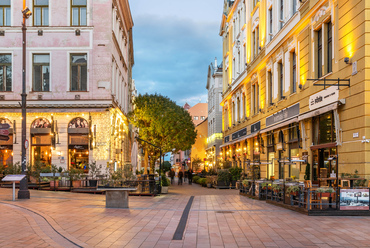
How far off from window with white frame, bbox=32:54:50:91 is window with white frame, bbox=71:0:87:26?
3190mm

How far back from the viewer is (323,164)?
1814 cm

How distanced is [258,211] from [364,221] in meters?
3.64

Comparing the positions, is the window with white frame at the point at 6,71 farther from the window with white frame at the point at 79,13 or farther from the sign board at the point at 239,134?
the sign board at the point at 239,134

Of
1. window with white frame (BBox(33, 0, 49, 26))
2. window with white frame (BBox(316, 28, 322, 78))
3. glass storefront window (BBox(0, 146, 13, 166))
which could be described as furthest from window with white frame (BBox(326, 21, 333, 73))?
glass storefront window (BBox(0, 146, 13, 166))

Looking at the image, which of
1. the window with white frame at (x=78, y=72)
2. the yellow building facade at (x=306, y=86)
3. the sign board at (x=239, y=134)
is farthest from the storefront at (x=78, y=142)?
the sign board at (x=239, y=134)

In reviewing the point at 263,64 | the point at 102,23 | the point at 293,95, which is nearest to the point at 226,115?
the point at 263,64

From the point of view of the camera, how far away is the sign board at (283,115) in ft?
71.3

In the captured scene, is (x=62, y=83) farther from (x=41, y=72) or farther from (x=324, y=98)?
(x=324, y=98)

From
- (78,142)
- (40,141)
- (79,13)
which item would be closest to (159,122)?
(78,142)

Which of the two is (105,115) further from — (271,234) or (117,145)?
(271,234)

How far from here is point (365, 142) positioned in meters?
14.2

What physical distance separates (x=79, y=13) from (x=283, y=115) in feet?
52.8

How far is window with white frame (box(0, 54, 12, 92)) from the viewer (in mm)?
29781

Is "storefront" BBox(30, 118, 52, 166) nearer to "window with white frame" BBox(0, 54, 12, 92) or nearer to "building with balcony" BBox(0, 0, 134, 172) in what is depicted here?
"building with balcony" BBox(0, 0, 134, 172)
